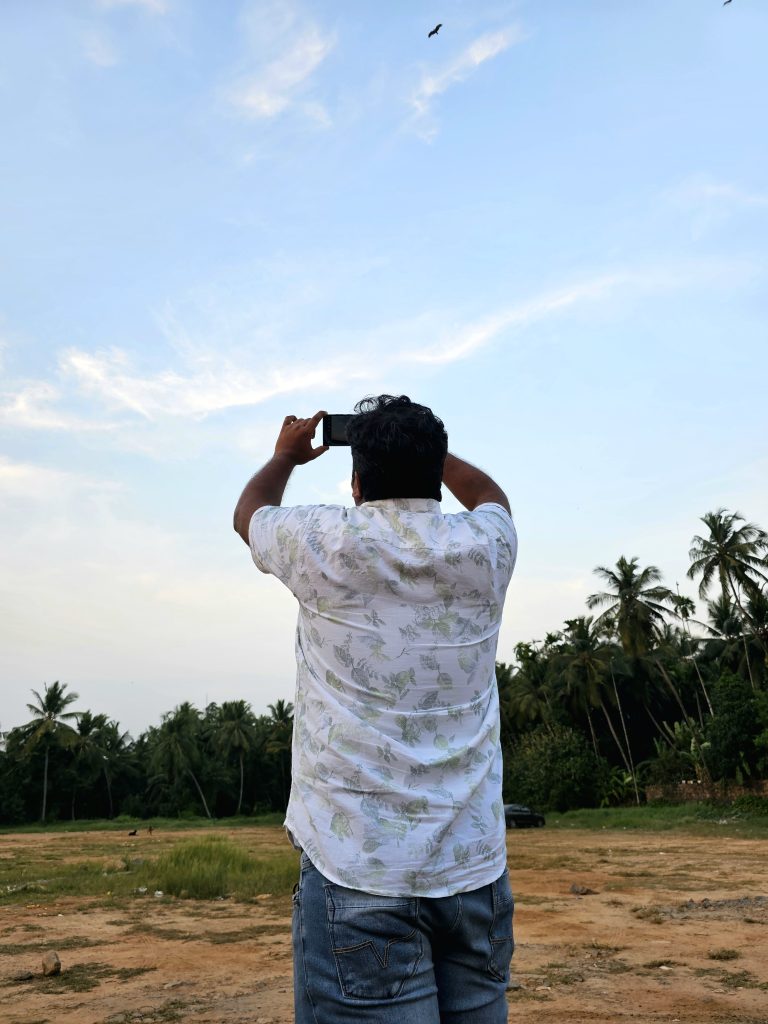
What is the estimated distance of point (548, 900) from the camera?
10.3 metres

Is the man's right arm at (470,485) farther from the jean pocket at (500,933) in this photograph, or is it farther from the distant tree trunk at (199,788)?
the distant tree trunk at (199,788)

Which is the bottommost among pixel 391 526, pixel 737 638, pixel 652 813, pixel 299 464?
pixel 652 813

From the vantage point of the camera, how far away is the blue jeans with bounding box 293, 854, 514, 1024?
143 cm

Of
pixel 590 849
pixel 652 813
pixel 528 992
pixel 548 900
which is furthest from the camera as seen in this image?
pixel 652 813

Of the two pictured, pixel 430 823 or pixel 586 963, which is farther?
pixel 586 963

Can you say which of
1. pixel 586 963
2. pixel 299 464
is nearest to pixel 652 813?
pixel 586 963

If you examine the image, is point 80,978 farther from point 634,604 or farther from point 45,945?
point 634,604

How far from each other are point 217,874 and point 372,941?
11627mm

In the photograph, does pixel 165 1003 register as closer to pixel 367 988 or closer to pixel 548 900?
pixel 367 988

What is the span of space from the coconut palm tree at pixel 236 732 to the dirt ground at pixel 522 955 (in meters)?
45.9

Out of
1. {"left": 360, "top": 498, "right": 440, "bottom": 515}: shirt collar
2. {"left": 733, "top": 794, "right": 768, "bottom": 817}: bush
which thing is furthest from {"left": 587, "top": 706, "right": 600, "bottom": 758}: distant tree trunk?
{"left": 360, "top": 498, "right": 440, "bottom": 515}: shirt collar

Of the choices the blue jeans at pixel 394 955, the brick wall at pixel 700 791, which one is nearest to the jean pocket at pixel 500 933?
the blue jeans at pixel 394 955

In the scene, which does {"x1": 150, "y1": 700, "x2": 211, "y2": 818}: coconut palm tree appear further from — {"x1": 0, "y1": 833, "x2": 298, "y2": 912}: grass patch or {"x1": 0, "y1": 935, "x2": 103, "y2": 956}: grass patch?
{"x1": 0, "y1": 935, "x2": 103, "y2": 956}: grass patch

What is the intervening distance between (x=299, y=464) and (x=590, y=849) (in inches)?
753
